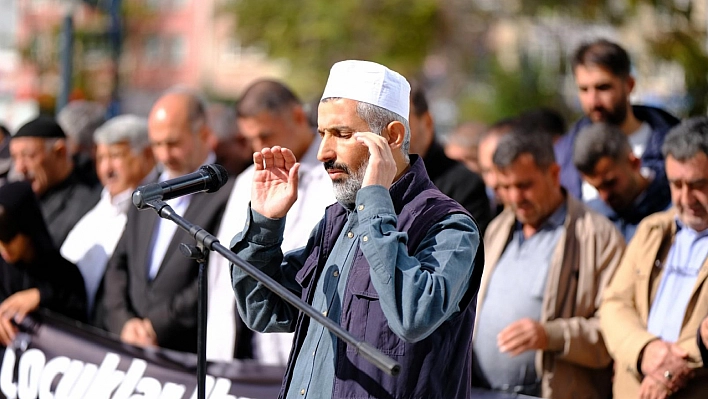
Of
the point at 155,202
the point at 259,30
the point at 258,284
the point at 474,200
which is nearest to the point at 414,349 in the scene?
the point at 258,284

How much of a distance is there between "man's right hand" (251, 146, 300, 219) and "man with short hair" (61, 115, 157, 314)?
3.25 metres

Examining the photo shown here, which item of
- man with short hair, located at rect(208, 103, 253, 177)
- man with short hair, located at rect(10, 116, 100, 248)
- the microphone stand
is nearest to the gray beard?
the microphone stand

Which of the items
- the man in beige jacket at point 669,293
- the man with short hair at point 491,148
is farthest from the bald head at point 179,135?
the man in beige jacket at point 669,293

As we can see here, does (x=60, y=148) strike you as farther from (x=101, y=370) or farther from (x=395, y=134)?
(x=395, y=134)

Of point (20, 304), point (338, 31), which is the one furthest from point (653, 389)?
point (338, 31)

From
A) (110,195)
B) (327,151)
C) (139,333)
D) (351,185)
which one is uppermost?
(327,151)

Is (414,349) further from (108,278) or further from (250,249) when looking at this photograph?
(108,278)

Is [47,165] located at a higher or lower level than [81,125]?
lower

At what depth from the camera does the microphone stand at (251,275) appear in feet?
9.63

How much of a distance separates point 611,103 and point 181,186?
3378mm

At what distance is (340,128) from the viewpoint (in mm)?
3365

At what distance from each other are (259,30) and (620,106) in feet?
75.3

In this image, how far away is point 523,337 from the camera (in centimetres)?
493

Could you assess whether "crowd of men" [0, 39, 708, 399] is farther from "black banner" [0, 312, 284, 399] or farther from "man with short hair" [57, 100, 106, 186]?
"man with short hair" [57, 100, 106, 186]
